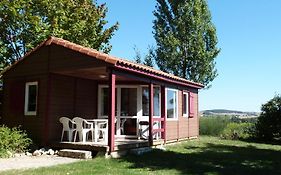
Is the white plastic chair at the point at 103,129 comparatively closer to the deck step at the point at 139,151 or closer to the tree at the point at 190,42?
the deck step at the point at 139,151

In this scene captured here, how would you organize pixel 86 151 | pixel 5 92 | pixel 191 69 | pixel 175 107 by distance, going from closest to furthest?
pixel 86 151 < pixel 5 92 < pixel 175 107 < pixel 191 69

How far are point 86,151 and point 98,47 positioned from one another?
11.9 m

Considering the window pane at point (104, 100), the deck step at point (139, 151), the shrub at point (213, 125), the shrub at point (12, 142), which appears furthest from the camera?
the shrub at point (213, 125)

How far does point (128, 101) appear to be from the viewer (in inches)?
606

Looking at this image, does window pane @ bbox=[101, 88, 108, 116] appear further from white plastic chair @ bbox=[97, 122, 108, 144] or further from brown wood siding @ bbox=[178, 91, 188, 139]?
brown wood siding @ bbox=[178, 91, 188, 139]

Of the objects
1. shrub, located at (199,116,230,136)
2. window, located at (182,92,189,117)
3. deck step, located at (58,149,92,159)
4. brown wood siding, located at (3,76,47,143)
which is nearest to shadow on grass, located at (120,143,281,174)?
deck step, located at (58,149,92,159)

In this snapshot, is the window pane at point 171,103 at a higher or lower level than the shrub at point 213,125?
higher

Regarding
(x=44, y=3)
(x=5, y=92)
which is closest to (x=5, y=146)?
(x=5, y=92)

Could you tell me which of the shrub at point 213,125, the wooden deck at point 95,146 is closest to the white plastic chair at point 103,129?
the wooden deck at point 95,146

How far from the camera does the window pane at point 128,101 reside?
15.3m

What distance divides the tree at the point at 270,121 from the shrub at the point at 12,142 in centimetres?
1481

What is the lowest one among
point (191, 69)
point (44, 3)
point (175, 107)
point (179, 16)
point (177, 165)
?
A: point (177, 165)

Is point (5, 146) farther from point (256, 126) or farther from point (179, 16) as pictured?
point (179, 16)

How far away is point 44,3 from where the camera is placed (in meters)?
18.5
